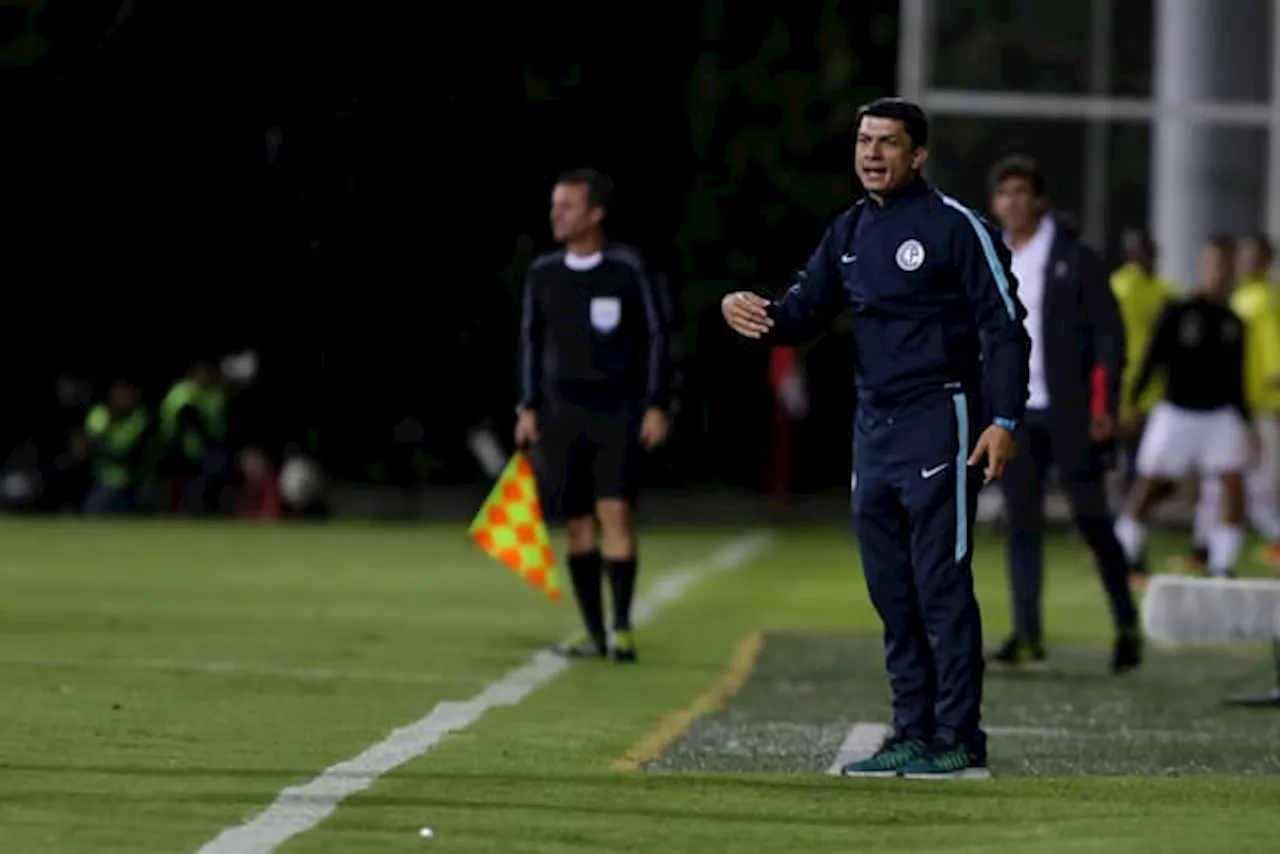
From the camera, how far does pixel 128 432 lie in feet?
111

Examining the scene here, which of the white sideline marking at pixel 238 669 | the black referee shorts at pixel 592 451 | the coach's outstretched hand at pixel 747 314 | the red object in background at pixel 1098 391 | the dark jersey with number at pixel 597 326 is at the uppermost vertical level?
the coach's outstretched hand at pixel 747 314

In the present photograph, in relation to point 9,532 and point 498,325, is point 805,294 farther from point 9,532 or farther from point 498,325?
point 498,325

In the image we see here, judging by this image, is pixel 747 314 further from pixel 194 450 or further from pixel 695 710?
pixel 194 450

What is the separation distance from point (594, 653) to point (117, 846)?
791 centimetres

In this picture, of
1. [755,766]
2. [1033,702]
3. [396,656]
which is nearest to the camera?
[755,766]

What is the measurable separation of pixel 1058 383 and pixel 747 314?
5334mm

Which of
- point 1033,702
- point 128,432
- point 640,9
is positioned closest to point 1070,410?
point 1033,702

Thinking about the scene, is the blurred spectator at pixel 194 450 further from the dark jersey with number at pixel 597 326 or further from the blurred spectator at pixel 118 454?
the dark jersey with number at pixel 597 326

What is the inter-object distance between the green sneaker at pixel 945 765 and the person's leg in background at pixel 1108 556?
18.0ft

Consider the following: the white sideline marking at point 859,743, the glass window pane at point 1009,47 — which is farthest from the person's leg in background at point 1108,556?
the glass window pane at point 1009,47

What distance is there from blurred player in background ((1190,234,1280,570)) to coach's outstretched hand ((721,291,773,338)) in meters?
13.6

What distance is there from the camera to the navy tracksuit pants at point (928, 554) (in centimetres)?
1152

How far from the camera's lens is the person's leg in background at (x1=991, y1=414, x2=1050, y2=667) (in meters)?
17.0

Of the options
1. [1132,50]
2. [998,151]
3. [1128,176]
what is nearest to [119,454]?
[998,151]
